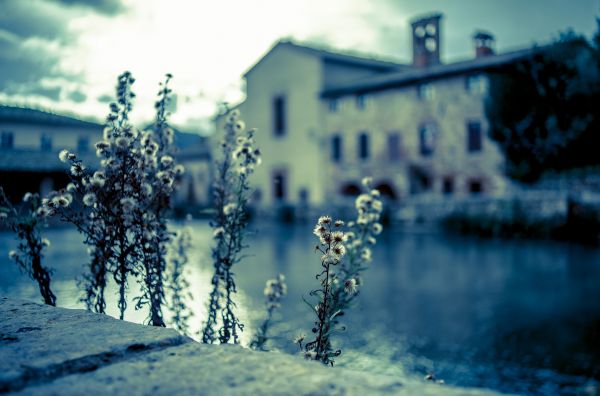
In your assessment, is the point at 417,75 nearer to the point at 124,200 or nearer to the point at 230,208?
the point at 230,208

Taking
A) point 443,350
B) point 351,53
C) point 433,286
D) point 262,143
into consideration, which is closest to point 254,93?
point 262,143

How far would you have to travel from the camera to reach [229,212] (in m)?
3.80

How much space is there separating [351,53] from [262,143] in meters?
7.82

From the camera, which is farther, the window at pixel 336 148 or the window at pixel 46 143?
the window at pixel 336 148

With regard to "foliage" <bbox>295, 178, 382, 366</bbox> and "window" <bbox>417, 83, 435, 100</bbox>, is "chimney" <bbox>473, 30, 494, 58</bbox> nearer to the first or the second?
"window" <bbox>417, 83, 435, 100</bbox>

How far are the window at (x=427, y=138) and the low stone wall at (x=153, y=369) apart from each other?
25933 millimetres

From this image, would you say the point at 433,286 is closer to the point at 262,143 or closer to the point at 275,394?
the point at 275,394

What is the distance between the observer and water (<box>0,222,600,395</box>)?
4.86 metres

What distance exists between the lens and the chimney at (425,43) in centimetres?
2872

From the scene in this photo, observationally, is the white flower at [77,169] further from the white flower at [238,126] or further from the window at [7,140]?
the window at [7,140]

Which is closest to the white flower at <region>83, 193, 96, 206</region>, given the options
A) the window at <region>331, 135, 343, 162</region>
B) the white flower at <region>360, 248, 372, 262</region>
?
the white flower at <region>360, 248, 372, 262</region>

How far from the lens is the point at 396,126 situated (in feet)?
91.7

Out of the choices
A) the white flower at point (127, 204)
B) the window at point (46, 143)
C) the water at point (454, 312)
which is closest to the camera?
the white flower at point (127, 204)

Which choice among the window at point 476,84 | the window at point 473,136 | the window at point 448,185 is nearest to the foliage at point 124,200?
the window at point 476,84
